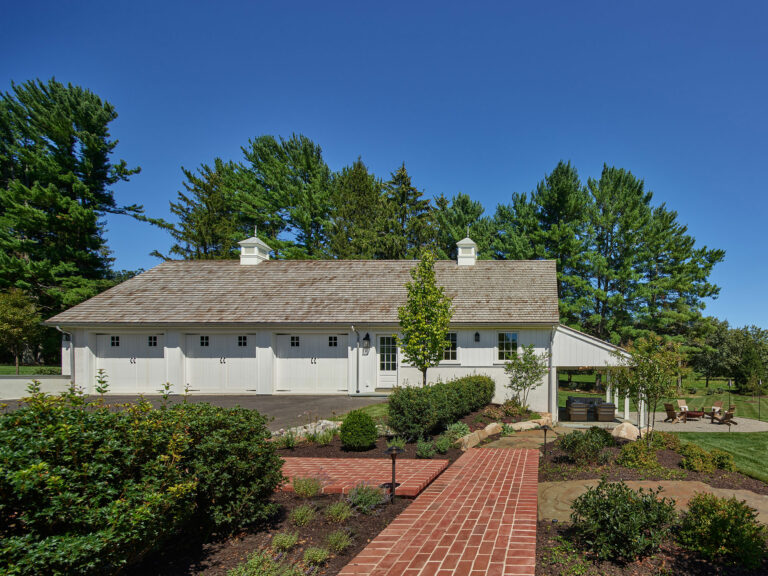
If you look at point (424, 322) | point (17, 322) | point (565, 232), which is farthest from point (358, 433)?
point (565, 232)

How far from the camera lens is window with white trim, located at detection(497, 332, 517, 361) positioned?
730 inches

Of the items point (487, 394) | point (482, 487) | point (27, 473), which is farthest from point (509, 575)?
point (487, 394)

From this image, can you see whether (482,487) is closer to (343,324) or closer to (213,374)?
(343,324)

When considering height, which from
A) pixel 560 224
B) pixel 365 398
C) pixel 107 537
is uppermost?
pixel 560 224

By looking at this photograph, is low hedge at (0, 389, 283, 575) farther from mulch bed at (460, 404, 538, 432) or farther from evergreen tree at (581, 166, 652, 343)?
evergreen tree at (581, 166, 652, 343)

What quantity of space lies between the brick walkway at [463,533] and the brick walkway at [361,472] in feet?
0.82

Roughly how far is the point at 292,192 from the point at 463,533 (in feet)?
111

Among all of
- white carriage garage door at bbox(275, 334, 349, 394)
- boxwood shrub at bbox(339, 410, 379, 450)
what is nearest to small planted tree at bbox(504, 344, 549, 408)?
white carriage garage door at bbox(275, 334, 349, 394)

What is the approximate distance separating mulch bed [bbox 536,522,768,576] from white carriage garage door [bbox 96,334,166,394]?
19.0 m

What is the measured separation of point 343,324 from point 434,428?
8.68 m

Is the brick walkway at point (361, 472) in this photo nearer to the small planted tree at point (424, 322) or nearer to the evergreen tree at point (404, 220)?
the small planted tree at point (424, 322)

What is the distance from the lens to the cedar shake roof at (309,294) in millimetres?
19328

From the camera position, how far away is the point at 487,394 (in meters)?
16.0

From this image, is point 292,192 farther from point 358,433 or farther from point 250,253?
point 358,433
